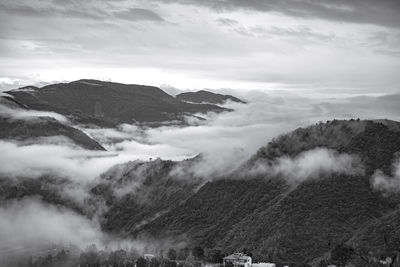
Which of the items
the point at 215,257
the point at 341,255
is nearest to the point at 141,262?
the point at 215,257

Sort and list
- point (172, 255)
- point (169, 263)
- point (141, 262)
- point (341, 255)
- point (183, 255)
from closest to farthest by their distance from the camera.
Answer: point (341, 255)
point (169, 263)
point (141, 262)
point (183, 255)
point (172, 255)

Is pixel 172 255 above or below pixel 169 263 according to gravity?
below

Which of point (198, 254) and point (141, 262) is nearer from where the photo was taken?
point (198, 254)

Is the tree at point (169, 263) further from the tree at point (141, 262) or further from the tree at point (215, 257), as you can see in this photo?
the tree at point (215, 257)

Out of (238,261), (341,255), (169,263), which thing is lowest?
(169,263)

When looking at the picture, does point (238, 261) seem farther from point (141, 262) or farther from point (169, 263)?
point (141, 262)

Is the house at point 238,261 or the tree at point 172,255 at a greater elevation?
the house at point 238,261

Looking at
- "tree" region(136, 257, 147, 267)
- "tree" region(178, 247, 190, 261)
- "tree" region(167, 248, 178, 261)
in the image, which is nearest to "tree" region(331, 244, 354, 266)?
"tree" region(178, 247, 190, 261)

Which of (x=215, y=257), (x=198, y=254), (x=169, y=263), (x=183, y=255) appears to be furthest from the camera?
(x=183, y=255)

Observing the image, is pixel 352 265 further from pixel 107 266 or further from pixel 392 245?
pixel 107 266

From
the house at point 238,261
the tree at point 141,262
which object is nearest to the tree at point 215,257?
the house at point 238,261

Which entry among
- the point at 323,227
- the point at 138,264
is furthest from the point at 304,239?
the point at 138,264
